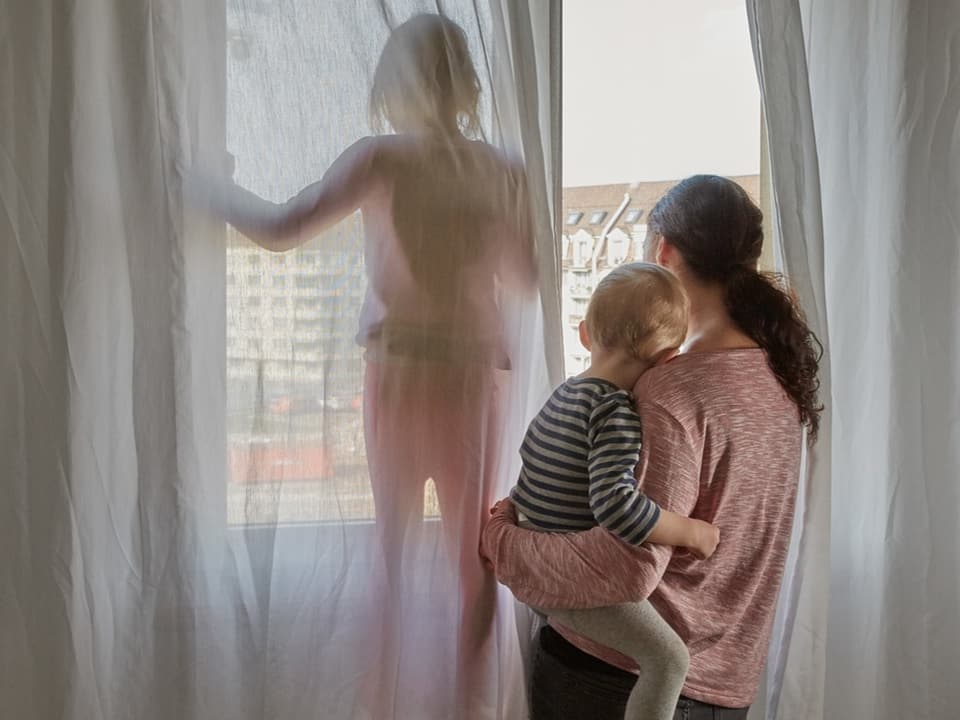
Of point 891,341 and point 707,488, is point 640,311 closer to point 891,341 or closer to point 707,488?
point 707,488

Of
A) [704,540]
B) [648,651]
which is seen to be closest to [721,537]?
[704,540]

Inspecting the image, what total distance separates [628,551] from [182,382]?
59 cm

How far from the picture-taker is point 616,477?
1114mm

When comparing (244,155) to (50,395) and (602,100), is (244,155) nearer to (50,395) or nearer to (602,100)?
(50,395)

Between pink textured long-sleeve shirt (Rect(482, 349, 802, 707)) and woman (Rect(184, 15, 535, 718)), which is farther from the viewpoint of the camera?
woman (Rect(184, 15, 535, 718))

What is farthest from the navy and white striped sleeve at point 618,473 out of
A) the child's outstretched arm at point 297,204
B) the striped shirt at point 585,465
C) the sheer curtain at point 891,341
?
the sheer curtain at point 891,341

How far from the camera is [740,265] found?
4.14ft

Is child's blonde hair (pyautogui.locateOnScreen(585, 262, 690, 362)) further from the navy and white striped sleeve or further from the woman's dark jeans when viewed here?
the woman's dark jeans

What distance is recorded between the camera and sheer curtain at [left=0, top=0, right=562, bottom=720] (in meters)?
1.18

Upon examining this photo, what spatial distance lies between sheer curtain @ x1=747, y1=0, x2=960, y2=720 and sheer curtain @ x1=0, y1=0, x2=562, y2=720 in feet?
2.41

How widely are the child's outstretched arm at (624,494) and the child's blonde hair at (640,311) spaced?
0.09 meters

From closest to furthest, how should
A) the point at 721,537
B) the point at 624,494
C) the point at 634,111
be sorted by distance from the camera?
the point at 624,494
the point at 721,537
the point at 634,111

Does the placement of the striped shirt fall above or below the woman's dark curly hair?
below

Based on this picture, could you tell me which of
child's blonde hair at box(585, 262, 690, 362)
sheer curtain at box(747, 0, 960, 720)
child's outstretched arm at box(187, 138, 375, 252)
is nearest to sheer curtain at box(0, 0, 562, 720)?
child's outstretched arm at box(187, 138, 375, 252)
